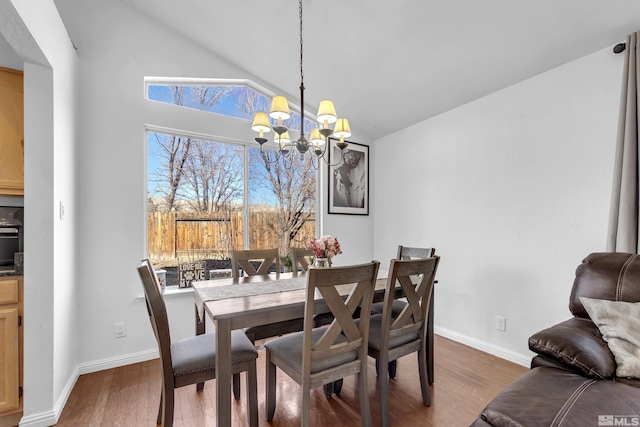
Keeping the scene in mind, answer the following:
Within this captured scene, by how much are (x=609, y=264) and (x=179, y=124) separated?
356 cm

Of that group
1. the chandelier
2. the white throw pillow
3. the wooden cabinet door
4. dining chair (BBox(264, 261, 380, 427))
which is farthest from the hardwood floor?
the chandelier

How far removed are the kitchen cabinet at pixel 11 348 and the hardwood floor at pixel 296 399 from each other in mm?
288

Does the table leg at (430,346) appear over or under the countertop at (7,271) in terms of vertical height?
under

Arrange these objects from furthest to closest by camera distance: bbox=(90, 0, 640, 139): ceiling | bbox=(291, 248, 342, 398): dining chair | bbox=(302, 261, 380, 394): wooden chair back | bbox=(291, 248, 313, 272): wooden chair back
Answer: bbox=(291, 248, 313, 272): wooden chair back, bbox=(291, 248, 342, 398): dining chair, bbox=(90, 0, 640, 139): ceiling, bbox=(302, 261, 380, 394): wooden chair back

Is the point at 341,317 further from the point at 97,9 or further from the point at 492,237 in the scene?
the point at 97,9

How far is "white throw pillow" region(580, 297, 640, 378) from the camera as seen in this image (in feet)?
4.36

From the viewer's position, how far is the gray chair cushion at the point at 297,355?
62.8 inches

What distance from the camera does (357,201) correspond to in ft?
13.5

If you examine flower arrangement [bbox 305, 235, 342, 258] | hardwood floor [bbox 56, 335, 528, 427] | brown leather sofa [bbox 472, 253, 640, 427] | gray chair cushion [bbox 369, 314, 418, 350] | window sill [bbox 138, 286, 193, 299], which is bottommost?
hardwood floor [bbox 56, 335, 528, 427]

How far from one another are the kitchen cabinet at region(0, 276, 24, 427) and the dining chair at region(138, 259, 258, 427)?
2.97 ft

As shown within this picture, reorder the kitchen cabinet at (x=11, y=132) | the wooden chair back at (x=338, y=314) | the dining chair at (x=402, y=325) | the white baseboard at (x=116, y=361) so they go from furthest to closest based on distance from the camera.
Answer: the white baseboard at (x=116, y=361)
the kitchen cabinet at (x=11, y=132)
the dining chair at (x=402, y=325)
the wooden chair back at (x=338, y=314)

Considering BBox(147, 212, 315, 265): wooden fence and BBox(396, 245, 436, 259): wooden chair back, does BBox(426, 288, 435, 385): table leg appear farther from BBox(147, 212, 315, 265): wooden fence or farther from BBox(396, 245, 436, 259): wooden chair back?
BBox(147, 212, 315, 265): wooden fence

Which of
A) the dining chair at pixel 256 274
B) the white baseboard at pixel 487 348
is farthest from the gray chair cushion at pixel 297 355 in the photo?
the white baseboard at pixel 487 348

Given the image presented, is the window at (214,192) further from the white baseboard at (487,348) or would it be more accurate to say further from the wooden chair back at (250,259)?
the white baseboard at (487,348)
